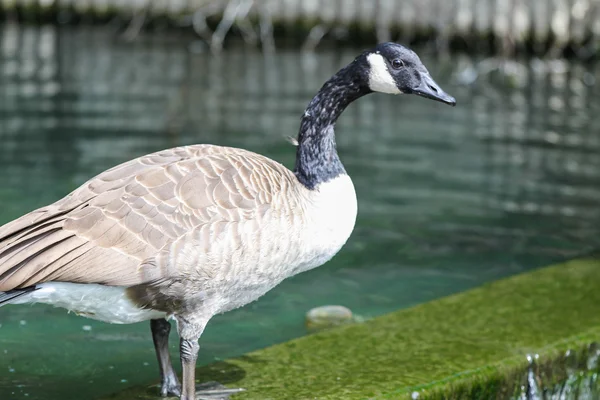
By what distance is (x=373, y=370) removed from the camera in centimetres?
519

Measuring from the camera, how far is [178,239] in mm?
4445

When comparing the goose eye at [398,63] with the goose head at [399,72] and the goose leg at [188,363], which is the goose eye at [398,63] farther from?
the goose leg at [188,363]

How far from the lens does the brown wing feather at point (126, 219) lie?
4.32m

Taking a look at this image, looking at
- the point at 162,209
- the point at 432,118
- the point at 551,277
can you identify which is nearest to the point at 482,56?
the point at 432,118

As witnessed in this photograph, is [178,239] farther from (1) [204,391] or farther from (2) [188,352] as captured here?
(1) [204,391]

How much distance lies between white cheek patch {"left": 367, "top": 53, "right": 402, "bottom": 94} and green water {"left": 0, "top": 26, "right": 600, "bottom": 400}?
77.5 inches

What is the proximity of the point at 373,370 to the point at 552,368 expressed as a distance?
41.1 inches

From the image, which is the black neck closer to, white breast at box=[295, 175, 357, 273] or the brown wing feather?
white breast at box=[295, 175, 357, 273]

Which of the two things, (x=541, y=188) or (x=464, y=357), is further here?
(x=541, y=188)

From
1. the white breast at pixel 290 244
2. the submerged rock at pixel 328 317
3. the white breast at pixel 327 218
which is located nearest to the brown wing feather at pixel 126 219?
the white breast at pixel 290 244

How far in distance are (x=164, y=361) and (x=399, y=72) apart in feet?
6.22

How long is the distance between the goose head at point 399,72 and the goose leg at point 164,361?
165 cm

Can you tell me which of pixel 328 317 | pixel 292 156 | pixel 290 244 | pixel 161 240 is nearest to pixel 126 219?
pixel 161 240

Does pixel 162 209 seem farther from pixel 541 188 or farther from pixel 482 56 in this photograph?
pixel 482 56
